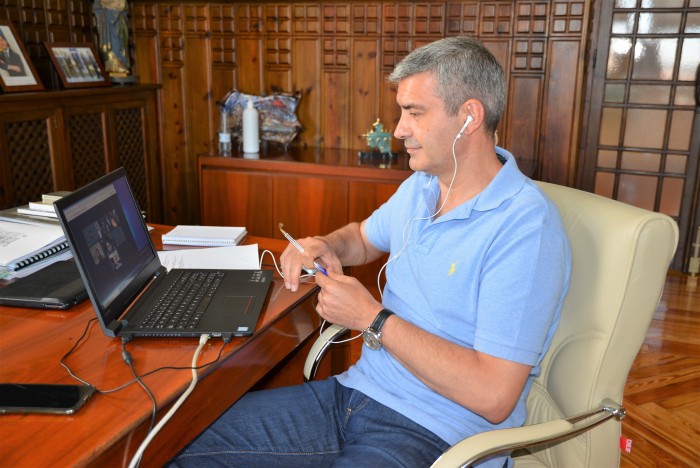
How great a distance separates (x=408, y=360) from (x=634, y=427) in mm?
1435

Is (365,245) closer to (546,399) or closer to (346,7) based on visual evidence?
(546,399)

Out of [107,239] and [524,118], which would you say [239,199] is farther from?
[107,239]

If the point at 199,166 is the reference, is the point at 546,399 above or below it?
below

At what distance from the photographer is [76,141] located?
3.08m

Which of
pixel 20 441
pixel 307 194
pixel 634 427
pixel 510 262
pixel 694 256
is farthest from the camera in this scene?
pixel 694 256

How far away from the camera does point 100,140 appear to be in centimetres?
325

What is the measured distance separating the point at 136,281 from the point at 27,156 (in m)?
1.84

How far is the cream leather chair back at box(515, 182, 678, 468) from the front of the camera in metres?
1.13

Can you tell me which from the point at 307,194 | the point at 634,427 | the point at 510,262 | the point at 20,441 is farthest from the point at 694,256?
the point at 20,441

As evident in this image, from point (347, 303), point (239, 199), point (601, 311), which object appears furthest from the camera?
point (239, 199)

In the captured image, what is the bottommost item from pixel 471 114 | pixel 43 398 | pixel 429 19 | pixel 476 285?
pixel 43 398

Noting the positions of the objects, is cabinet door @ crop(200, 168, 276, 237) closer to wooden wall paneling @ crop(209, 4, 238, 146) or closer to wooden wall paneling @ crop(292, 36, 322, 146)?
wooden wall paneling @ crop(209, 4, 238, 146)

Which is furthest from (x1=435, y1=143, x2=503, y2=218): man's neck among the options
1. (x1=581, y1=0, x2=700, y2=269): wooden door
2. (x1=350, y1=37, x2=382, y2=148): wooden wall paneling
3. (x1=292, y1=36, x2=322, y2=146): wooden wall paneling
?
(x1=581, y1=0, x2=700, y2=269): wooden door

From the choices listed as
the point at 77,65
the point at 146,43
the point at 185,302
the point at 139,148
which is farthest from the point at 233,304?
the point at 146,43
